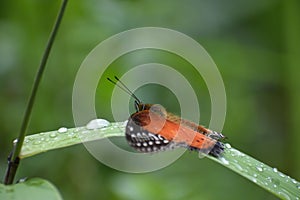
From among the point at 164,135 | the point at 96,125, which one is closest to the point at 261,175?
the point at 164,135

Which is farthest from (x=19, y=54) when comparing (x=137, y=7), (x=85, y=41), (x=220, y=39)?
(x=220, y=39)

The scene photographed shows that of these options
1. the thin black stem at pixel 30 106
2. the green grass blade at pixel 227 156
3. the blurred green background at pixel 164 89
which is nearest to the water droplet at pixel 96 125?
the green grass blade at pixel 227 156

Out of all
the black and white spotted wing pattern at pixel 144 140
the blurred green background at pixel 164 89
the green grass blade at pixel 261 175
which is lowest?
the blurred green background at pixel 164 89

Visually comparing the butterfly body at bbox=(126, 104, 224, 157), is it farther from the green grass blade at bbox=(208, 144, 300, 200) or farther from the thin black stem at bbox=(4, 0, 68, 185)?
the thin black stem at bbox=(4, 0, 68, 185)

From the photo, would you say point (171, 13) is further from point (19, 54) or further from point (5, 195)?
point (5, 195)

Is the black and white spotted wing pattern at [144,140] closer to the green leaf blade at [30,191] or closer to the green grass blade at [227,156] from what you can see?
the green grass blade at [227,156]

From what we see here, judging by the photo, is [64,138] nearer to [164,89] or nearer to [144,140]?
[144,140]

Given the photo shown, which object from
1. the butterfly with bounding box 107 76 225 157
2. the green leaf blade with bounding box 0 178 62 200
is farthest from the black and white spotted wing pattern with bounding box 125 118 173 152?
the green leaf blade with bounding box 0 178 62 200
